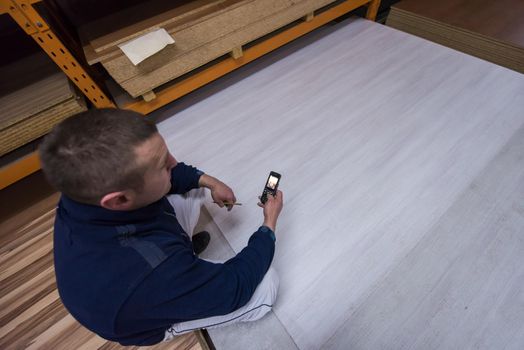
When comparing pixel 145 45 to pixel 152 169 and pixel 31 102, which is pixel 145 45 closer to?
pixel 31 102

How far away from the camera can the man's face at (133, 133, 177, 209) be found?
0.46 meters

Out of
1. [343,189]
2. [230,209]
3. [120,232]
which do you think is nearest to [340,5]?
[343,189]

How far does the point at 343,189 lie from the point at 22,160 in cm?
121

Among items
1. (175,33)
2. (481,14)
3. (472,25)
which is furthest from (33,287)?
(481,14)

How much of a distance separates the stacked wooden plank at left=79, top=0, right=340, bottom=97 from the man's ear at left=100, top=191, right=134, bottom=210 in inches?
27.2

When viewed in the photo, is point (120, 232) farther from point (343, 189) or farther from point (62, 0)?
point (62, 0)

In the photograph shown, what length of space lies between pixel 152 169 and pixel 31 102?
80 cm

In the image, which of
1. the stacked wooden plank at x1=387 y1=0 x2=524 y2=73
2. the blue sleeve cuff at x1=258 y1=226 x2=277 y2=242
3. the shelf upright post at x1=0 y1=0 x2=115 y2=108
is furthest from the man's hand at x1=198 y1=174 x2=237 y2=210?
the stacked wooden plank at x1=387 y1=0 x2=524 y2=73

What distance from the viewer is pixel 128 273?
0.43 m

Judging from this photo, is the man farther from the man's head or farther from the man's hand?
the man's hand

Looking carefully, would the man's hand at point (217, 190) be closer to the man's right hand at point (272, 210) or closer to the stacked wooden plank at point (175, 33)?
the man's right hand at point (272, 210)

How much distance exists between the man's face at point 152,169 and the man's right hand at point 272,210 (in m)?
0.33

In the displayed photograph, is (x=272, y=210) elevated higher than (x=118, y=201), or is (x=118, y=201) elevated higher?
(x=118, y=201)

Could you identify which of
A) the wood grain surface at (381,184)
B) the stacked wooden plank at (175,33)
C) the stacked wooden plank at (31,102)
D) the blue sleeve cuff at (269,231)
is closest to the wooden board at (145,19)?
the stacked wooden plank at (175,33)
